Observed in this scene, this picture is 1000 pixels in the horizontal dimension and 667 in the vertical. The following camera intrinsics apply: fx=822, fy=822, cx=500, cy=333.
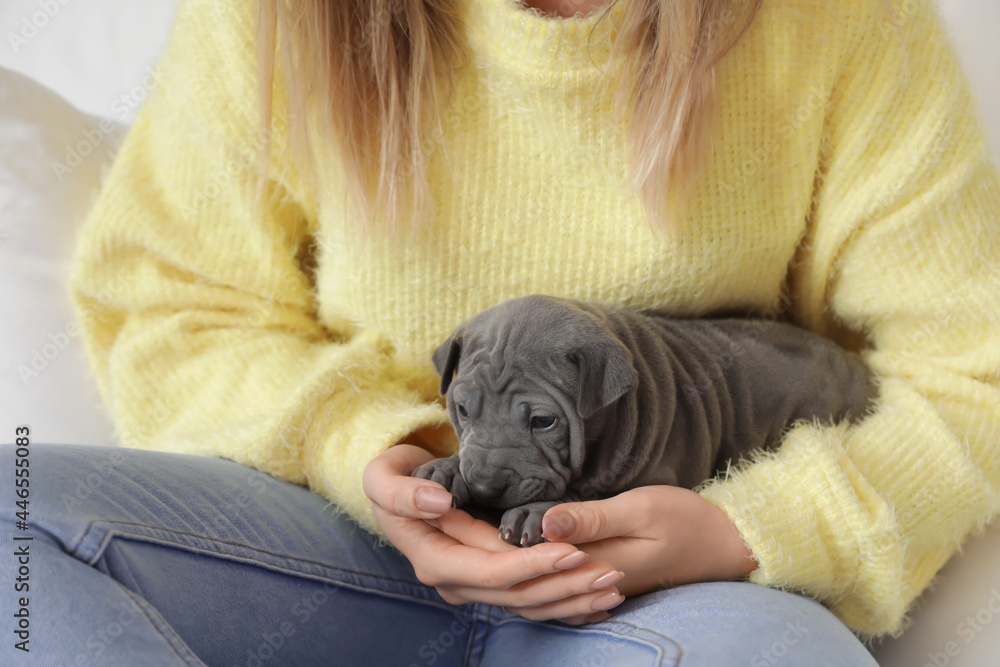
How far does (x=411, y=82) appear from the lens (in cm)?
146

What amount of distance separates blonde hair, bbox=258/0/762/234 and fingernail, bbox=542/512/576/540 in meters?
0.58

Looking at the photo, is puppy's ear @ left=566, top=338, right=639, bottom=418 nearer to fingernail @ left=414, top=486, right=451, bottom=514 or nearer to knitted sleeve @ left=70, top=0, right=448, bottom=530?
fingernail @ left=414, top=486, right=451, bottom=514

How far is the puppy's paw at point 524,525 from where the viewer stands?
1109mm

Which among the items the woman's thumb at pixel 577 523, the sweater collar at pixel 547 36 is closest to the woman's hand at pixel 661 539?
the woman's thumb at pixel 577 523

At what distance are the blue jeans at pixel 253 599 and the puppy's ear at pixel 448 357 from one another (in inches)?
13.4

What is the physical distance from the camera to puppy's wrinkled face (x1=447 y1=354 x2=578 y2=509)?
115cm

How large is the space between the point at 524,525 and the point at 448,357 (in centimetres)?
29

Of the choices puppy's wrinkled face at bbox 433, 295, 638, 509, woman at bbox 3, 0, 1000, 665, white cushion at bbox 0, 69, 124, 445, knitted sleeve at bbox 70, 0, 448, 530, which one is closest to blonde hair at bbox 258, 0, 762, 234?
woman at bbox 3, 0, 1000, 665

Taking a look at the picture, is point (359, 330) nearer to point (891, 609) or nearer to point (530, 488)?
point (530, 488)

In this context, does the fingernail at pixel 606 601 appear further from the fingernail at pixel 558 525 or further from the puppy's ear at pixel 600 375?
the puppy's ear at pixel 600 375

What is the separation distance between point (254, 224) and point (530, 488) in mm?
818

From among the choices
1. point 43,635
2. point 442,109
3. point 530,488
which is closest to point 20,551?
point 43,635

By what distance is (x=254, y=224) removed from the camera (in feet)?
5.28

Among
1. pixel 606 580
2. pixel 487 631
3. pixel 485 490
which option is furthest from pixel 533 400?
pixel 487 631
